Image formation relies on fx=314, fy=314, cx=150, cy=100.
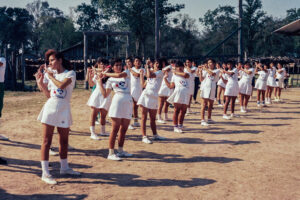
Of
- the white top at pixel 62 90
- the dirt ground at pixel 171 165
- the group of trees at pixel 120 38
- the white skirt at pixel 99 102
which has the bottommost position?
the dirt ground at pixel 171 165

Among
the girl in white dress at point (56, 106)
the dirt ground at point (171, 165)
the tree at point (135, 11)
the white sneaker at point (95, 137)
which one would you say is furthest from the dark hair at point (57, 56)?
the tree at point (135, 11)

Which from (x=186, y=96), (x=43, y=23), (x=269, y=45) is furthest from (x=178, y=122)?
(x=43, y=23)

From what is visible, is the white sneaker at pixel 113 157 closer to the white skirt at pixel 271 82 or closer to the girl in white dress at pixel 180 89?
the girl in white dress at pixel 180 89

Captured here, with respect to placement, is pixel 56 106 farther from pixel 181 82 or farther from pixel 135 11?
pixel 135 11

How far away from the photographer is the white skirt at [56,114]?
5102mm

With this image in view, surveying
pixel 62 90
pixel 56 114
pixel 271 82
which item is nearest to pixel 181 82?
pixel 62 90

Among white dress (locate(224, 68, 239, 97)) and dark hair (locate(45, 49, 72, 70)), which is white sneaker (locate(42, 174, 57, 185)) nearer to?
dark hair (locate(45, 49, 72, 70))

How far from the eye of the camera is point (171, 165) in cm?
631

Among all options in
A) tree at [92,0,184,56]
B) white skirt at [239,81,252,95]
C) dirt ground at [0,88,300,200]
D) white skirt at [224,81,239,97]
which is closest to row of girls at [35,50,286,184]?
dirt ground at [0,88,300,200]

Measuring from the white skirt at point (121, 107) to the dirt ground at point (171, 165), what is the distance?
38.6 inches

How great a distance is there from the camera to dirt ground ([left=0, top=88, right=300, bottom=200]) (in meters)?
4.93

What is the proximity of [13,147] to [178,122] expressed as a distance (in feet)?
15.1

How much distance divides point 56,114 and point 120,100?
5.26 ft

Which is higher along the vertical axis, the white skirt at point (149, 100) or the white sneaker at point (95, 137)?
the white skirt at point (149, 100)
